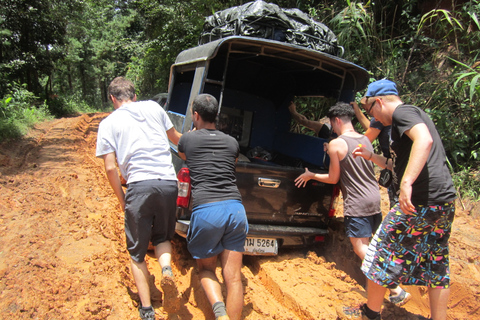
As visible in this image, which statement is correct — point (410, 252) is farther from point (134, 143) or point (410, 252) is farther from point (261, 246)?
point (134, 143)

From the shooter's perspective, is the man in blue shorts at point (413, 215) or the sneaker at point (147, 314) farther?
the sneaker at point (147, 314)

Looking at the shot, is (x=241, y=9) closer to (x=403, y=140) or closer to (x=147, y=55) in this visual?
(x=403, y=140)

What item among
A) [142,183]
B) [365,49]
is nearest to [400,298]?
[142,183]

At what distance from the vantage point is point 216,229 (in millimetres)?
2646

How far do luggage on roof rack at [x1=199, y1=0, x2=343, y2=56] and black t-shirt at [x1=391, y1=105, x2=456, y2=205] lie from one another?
2.30 meters

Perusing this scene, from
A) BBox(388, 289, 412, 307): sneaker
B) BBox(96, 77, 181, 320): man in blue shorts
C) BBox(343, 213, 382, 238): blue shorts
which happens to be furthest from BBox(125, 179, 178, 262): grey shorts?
BBox(388, 289, 412, 307): sneaker

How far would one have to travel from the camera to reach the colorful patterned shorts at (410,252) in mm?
2506

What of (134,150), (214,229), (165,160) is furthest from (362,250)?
(134,150)

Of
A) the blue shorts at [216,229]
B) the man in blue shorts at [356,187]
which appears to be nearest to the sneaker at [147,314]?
the blue shorts at [216,229]

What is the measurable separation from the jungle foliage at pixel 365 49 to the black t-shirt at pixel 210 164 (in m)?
4.24

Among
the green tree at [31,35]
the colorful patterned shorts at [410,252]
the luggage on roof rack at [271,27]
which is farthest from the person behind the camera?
the green tree at [31,35]

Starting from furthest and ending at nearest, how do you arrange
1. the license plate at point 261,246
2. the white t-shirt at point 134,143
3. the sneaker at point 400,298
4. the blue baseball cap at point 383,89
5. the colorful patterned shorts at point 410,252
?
the license plate at point 261,246
the sneaker at point 400,298
the white t-shirt at point 134,143
the blue baseball cap at point 383,89
the colorful patterned shorts at point 410,252

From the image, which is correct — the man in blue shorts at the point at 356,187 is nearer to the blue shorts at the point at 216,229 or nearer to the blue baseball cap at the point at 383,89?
the blue baseball cap at the point at 383,89

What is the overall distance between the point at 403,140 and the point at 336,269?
2.02 metres
